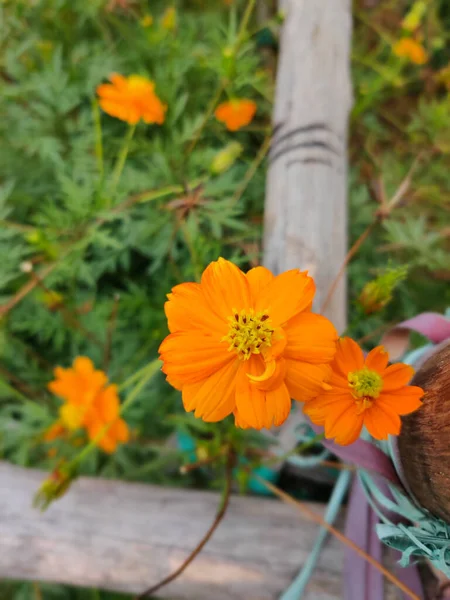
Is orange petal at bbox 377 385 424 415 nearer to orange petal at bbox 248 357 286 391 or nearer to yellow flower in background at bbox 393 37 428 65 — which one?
orange petal at bbox 248 357 286 391

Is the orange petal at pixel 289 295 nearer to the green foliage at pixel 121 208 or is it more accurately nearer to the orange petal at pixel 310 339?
the orange petal at pixel 310 339

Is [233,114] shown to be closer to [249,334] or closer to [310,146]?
[310,146]

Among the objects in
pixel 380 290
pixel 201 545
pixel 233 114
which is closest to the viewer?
pixel 380 290

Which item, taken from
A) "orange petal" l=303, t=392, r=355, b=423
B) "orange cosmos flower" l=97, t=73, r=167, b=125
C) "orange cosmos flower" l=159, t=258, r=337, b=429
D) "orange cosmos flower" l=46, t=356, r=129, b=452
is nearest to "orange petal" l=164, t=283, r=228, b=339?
"orange cosmos flower" l=159, t=258, r=337, b=429

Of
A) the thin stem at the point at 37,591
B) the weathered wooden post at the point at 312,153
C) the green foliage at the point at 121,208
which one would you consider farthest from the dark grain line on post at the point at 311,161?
the thin stem at the point at 37,591

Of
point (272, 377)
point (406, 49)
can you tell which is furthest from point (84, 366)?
point (406, 49)

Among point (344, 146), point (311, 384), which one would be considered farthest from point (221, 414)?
point (344, 146)
